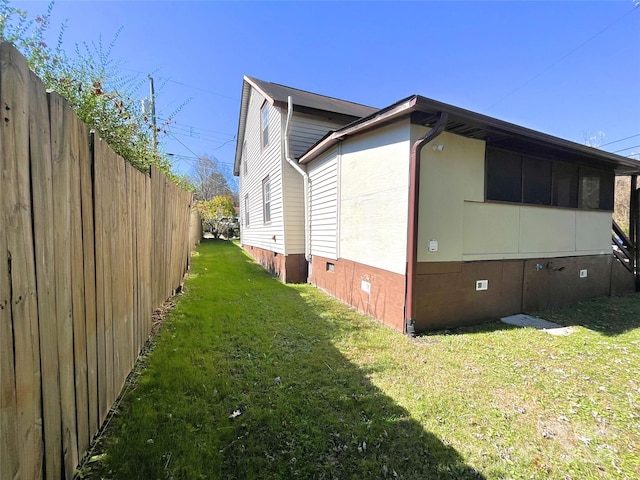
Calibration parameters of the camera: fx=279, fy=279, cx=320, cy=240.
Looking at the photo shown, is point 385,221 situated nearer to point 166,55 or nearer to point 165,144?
point 165,144

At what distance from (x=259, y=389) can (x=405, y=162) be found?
359 centimetres

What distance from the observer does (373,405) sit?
8.23 feet

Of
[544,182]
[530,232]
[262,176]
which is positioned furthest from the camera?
[262,176]

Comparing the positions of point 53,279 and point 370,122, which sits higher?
point 370,122

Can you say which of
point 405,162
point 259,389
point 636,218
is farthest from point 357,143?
point 636,218

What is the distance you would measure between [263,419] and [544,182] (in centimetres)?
640

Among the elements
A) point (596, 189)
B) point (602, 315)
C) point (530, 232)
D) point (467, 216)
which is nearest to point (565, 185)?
point (596, 189)

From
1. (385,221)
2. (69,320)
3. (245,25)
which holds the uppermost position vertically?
(245,25)

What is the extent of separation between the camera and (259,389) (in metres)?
2.70

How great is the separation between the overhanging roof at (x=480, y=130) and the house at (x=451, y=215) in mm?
19

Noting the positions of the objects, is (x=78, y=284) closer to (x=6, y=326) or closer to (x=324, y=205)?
(x=6, y=326)

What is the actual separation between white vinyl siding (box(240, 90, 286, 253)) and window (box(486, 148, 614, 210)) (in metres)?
5.06

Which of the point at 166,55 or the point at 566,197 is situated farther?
the point at 166,55

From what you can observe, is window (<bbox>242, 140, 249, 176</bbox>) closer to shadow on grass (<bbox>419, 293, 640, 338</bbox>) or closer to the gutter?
the gutter
